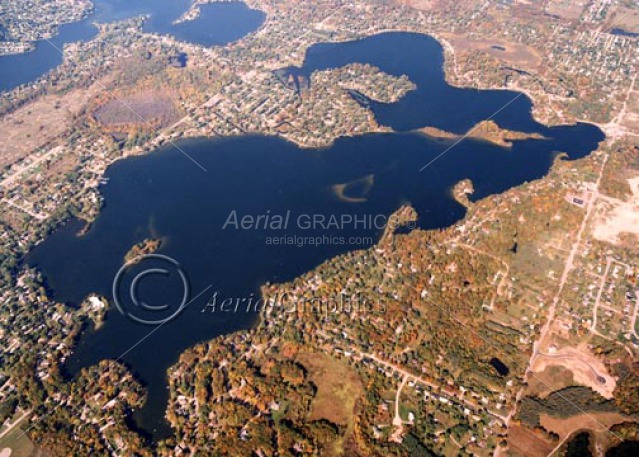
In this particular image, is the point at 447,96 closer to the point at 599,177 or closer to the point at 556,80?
the point at 556,80

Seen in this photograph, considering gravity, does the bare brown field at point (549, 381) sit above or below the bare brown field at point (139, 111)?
above

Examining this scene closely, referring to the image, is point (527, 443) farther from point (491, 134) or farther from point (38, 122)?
point (38, 122)

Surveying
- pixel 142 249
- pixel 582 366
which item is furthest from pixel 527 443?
pixel 142 249

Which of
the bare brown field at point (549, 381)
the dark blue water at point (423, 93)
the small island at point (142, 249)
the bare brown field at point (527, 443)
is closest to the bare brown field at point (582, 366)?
the bare brown field at point (549, 381)

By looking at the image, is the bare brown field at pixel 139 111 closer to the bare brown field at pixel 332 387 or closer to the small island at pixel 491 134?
the small island at pixel 491 134

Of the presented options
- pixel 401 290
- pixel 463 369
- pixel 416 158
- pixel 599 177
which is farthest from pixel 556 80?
pixel 463 369
